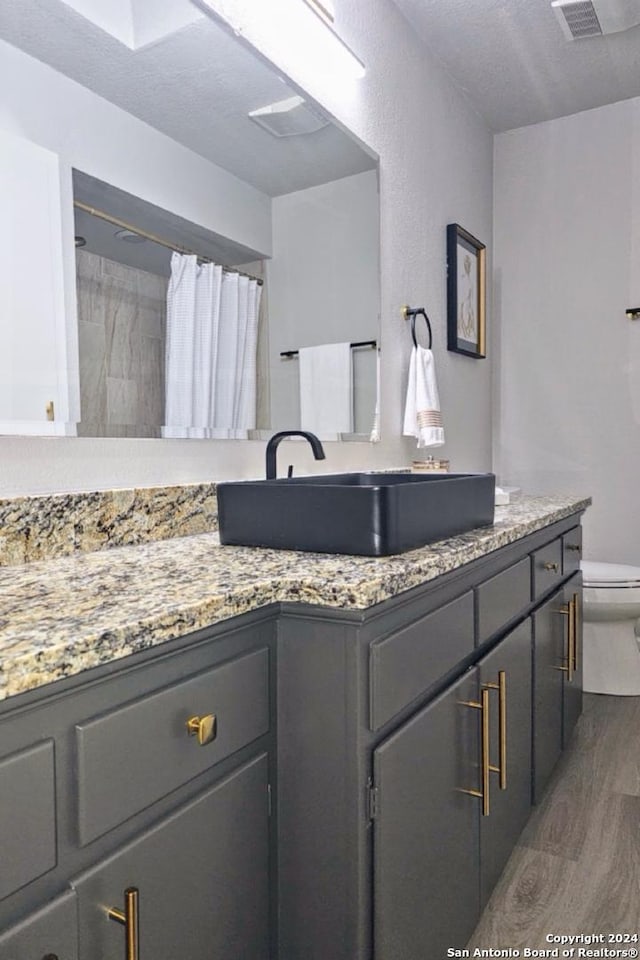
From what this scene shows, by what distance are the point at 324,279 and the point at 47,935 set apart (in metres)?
1.66

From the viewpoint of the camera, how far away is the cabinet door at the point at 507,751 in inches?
54.1

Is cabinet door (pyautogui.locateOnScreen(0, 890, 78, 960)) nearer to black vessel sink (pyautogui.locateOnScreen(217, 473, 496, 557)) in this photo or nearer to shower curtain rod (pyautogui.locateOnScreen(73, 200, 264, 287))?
black vessel sink (pyautogui.locateOnScreen(217, 473, 496, 557))

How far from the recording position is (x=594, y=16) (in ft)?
7.63

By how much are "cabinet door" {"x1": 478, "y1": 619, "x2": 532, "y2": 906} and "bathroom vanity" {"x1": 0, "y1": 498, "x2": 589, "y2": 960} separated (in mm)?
12

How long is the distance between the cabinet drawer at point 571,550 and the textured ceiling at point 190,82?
124 centimetres

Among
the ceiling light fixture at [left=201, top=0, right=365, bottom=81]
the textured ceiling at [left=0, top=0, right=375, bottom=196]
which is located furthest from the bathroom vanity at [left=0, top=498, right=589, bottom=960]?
the ceiling light fixture at [left=201, top=0, right=365, bottom=81]

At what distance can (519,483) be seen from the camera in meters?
3.26

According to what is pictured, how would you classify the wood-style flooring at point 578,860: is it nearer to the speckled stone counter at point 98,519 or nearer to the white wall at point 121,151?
the speckled stone counter at point 98,519

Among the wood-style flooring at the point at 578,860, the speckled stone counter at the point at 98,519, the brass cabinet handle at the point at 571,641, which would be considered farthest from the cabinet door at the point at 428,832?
the brass cabinet handle at the point at 571,641

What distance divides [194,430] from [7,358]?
1.55 feet

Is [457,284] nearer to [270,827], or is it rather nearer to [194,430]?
[194,430]

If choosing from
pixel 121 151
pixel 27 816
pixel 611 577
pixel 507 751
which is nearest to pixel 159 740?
pixel 27 816

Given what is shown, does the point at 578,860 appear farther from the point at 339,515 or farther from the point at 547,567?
the point at 339,515

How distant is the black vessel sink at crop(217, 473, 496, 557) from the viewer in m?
1.11
